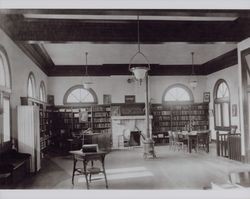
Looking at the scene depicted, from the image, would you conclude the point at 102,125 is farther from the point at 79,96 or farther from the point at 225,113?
the point at 225,113

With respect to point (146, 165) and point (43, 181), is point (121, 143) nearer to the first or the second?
point (146, 165)

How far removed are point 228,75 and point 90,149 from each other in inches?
357

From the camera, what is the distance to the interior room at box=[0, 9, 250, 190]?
6539 millimetres

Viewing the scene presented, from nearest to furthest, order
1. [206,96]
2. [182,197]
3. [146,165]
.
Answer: [182,197] < [146,165] < [206,96]

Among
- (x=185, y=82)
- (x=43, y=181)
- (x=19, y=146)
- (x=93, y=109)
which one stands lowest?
(x=43, y=181)

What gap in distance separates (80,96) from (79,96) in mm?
50

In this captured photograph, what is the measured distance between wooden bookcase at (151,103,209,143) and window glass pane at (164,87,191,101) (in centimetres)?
40

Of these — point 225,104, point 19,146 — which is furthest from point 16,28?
point 225,104

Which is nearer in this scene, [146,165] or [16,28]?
[16,28]

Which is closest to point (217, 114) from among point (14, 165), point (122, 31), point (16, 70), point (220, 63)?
point (220, 63)

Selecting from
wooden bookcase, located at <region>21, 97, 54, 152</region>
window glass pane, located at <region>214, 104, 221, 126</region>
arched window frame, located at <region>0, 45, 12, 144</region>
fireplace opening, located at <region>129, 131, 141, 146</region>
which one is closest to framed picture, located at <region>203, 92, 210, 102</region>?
window glass pane, located at <region>214, 104, 221, 126</region>

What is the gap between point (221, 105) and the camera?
1416 cm

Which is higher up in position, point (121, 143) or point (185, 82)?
point (185, 82)

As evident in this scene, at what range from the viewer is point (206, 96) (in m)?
15.2
